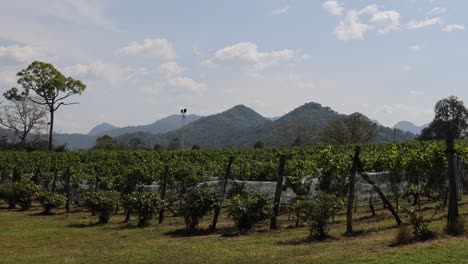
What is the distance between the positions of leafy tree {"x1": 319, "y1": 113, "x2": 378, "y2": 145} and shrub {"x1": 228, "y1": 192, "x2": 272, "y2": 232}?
72772mm

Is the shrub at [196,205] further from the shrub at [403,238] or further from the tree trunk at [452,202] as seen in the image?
the tree trunk at [452,202]

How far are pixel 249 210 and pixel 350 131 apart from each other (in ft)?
251

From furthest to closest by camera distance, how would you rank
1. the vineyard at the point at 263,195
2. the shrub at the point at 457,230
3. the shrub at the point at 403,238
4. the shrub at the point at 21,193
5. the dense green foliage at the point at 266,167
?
1. the shrub at the point at 21,193
2. the dense green foliage at the point at 266,167
3. the vineyard at the point at 263,195
4. the shrub at the point at 457,230
5. the shrub at the point at 403,238

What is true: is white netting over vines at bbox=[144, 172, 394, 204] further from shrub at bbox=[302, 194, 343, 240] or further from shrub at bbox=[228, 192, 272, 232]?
shrub at bbox=[302, 194, 343, 240]

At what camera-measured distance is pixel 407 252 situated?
28.0 feet

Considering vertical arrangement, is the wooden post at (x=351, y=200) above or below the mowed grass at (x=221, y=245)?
above

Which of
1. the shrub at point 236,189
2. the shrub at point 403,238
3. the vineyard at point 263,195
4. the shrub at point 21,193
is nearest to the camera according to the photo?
the shrub at point 403,238

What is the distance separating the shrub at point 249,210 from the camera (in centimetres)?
1328

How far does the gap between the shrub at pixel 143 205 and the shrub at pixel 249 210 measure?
3.91 metres

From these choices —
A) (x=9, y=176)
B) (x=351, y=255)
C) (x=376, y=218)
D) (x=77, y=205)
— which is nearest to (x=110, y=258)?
(x=351, y=255)

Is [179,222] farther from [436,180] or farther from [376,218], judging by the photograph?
[436,180]

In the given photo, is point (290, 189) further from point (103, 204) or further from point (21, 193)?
point (21, 193)

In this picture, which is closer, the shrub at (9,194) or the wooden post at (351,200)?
the wooden post at (351,200)

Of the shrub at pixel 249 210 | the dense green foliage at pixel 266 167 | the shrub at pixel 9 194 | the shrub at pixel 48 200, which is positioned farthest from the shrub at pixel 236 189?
the shrub at pixel 9 194
